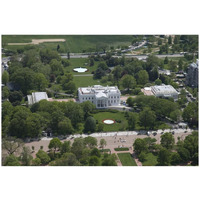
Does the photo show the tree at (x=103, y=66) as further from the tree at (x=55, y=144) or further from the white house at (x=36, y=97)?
the tree at (x=55, y=144)

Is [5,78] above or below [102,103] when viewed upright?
above

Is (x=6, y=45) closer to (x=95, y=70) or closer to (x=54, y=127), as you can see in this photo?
(x=95, y=70)

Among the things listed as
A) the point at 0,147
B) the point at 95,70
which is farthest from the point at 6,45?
the point at 0,147

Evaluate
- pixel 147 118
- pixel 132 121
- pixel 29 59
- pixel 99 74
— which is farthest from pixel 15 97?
pixel 147 118

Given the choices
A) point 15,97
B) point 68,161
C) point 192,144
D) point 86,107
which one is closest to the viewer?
point 68,161

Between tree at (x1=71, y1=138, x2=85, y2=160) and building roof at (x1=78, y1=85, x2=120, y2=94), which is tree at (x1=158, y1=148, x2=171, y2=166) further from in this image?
building roof at (x1=78, y1=85, x2=120, y2=94)

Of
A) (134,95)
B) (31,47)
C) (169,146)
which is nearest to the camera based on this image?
(169,146)

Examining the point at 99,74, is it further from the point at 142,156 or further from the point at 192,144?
the point at 192,144
